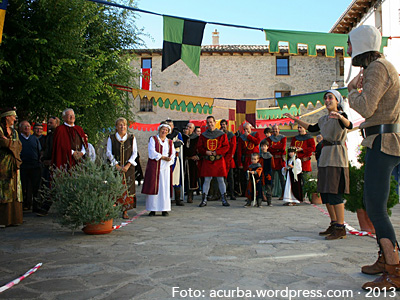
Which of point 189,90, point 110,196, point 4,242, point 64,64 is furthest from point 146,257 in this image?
point 189,90

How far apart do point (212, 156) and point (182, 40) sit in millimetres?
3626

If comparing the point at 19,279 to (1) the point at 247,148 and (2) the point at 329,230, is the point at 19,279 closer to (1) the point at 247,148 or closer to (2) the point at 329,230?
(2) the point at 329,230

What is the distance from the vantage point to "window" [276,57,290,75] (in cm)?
2970

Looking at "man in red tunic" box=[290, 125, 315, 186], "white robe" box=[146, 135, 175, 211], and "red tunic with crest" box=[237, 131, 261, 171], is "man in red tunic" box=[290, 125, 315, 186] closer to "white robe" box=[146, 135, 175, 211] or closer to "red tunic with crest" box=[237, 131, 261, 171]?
"red tunic with crest" box=[237, 131, 261, 171]

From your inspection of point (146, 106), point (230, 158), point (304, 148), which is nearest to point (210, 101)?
point (230, 158)

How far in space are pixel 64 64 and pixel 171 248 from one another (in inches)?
223

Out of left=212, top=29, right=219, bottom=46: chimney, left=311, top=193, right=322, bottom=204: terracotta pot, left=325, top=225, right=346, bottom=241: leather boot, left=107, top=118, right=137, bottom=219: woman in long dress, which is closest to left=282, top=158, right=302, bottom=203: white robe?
left=311, top=193, right=322, bottom=204: terracotta pot

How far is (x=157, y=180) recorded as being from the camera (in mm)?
8086

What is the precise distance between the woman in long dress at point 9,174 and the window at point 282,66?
24885mm

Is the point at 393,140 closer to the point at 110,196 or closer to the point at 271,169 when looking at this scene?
the point at 110,196

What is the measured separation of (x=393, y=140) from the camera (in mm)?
3221

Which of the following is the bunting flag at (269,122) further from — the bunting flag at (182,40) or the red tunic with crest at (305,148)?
the bunting flag at (182,40)

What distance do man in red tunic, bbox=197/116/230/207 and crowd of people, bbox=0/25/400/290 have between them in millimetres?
25

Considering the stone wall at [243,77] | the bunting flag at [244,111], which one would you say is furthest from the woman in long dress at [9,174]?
the stone wall at [243,77]
